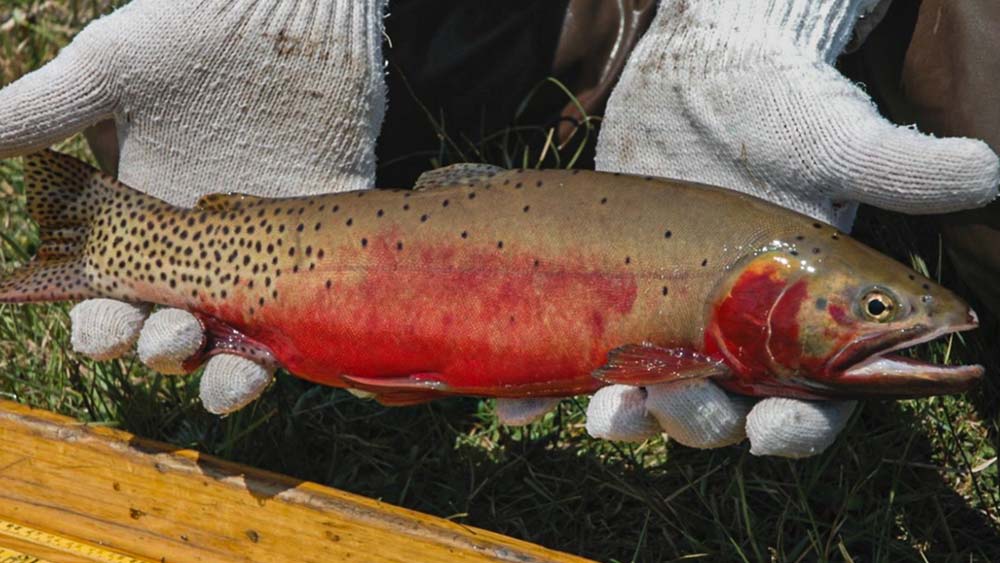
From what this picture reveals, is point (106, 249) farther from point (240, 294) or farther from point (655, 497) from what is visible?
point (655, 497)

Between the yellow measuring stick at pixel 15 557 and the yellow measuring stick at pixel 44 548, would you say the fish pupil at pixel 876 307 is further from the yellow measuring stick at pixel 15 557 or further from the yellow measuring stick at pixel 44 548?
the yellow measuring stick at pixel 15 557

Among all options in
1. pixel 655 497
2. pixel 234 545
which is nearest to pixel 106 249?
pixel 234 545

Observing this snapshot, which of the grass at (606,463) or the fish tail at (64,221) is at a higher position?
the fish tail at (64,221)

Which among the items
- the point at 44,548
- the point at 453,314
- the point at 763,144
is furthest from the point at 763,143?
the point at 44,548

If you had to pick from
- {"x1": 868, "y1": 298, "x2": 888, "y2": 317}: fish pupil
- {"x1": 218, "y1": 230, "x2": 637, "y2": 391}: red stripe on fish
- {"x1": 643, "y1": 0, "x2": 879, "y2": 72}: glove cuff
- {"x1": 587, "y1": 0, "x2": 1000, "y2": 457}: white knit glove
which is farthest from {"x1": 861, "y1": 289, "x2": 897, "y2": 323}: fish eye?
{"x1": 643, "y1": 0, "x2": 879, "y2": 72}: glove cuff

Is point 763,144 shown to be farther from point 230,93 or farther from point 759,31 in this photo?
point 230,93

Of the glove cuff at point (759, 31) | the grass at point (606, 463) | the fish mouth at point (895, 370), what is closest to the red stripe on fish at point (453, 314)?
the fish mouth at point (895, 370)

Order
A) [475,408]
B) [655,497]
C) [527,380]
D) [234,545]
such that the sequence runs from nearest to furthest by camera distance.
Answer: [527,380] → [234,545] → [655,497] → [475,408]

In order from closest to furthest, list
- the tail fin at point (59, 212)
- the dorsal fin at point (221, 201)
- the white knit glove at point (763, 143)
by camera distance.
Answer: the white knit glove at point (763, 143), the dorsal fin at point (221, 201), the tail fin at point (59, 212)
